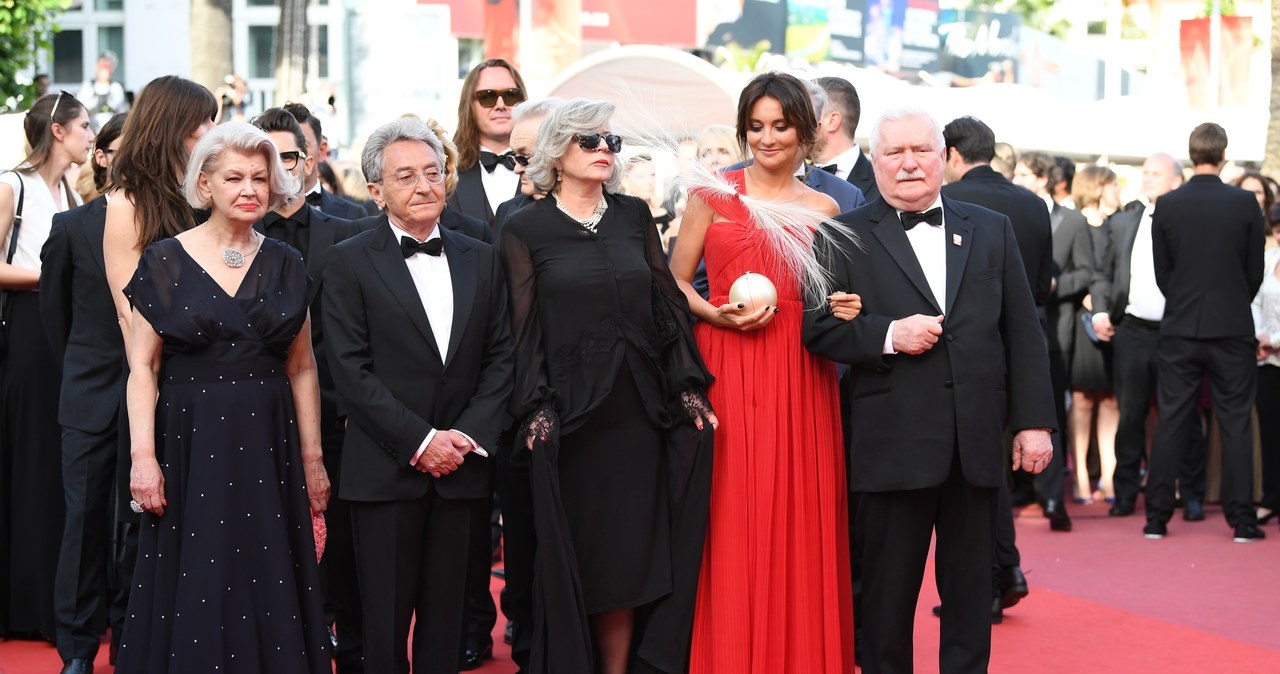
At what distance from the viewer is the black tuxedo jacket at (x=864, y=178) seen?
21.1 ft

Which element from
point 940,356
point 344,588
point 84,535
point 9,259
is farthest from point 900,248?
point 9,259

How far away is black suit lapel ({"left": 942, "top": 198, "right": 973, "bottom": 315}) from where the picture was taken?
4867 mm

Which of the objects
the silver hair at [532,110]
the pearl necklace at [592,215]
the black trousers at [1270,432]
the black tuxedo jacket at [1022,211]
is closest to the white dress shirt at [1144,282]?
the black trousers at [1270,432]

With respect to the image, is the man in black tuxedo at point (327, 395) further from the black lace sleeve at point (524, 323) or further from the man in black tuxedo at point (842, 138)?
the man in black tuxedo at point (842, 138)

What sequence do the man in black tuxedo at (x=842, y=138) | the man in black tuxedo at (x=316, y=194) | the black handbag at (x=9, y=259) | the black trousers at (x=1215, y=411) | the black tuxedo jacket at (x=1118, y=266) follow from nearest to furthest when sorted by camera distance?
1. the black handbag at (x=9, y=259)
2. the man in black tuxedo at (x=316, y=194)
3. the man in black tuxedo at (x=842, y=138)
4. the black trousers at (x=1215, y=411)
5. the black tuxedo jacket at (x=1118, y=266)

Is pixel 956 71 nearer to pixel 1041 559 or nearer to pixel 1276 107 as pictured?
pixel 1276 107

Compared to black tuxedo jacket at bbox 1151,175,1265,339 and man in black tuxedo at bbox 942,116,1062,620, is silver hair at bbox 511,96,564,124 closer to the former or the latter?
man in black tuxedo at bbox 942,116,1062,620

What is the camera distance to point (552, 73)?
2598 centimetres

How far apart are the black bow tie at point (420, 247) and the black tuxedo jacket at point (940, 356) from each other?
1.24m

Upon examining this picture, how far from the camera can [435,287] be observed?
4844mm

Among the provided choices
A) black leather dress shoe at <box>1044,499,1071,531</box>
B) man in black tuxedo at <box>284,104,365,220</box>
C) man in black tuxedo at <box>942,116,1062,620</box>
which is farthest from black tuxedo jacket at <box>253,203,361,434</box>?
black leather dress shoe at <box>1044,499,1071,531</box>

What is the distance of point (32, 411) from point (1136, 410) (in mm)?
6735

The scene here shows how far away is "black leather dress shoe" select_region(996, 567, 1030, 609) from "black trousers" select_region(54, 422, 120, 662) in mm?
3669

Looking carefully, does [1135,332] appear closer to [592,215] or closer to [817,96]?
[817,96]
